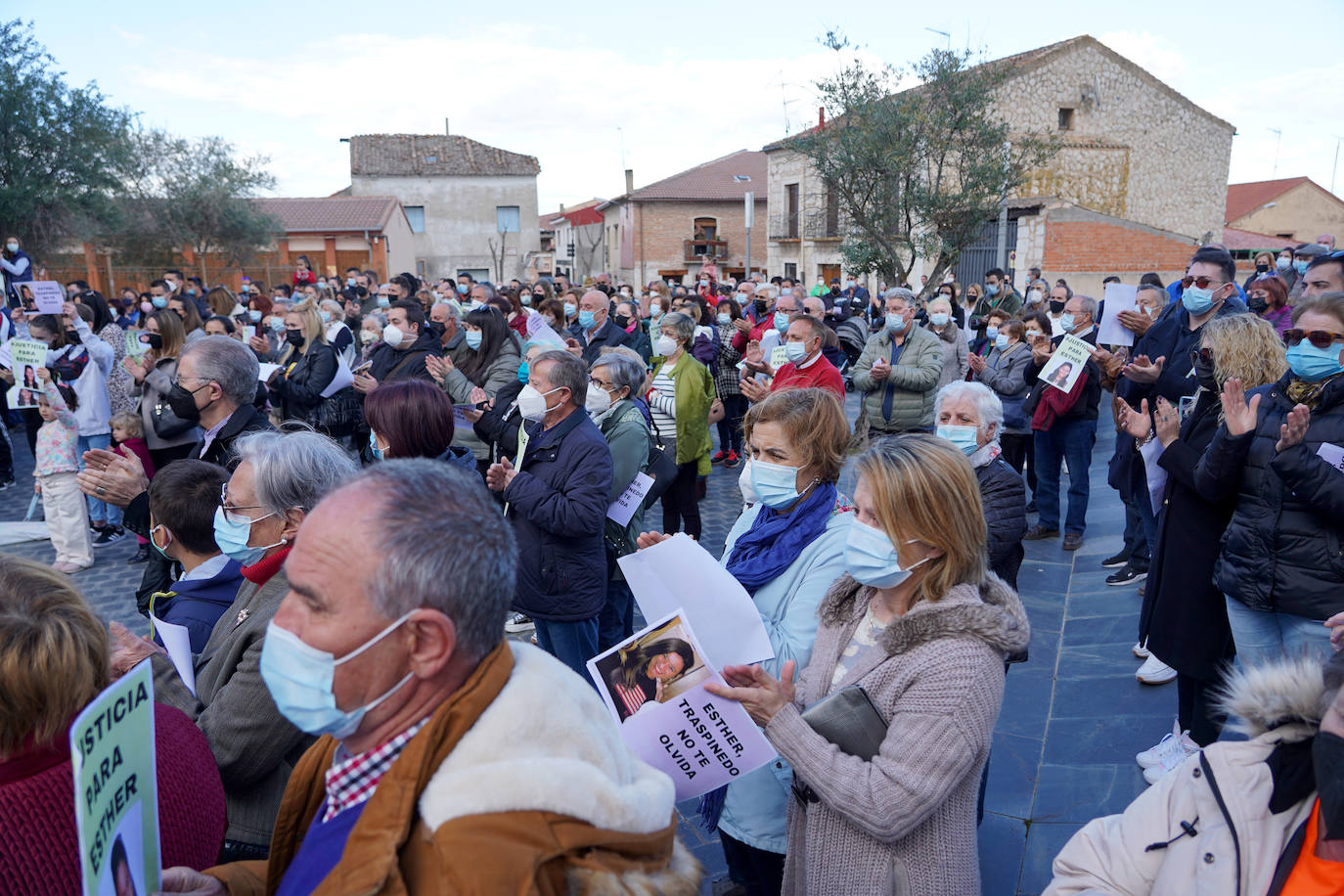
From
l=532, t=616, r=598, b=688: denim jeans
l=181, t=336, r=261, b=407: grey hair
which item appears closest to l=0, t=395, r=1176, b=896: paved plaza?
l=532, t=616, r=598, b=688: denim jeans

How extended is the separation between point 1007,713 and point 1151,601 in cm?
118

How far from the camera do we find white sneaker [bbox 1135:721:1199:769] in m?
4.01

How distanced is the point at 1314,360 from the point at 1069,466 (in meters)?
4.26

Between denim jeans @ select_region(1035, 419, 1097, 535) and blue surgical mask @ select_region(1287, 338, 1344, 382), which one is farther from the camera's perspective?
denim jeans @ select_region(1035, 419, 1097, 535)

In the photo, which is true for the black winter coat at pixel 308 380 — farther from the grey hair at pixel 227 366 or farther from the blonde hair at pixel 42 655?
the blonde hair at pixel 42 655

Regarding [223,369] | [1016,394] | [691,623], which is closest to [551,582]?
[691,623]

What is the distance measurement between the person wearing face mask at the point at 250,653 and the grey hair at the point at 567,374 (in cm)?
152

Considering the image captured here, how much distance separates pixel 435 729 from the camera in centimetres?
133

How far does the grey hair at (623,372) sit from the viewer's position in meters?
5.33

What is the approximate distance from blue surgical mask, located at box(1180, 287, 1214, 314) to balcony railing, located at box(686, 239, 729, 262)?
39.0 m

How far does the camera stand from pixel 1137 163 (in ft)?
92.0

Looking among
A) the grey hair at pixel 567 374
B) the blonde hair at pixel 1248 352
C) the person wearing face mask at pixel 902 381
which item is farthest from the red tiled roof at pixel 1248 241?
the grey hair at pixel 567 374

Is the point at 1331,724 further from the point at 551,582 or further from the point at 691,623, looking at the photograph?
the point at 551,582

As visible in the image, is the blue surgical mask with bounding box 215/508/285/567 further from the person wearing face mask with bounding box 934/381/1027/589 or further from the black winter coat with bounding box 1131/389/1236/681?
the black winter coat with bounding box 1131/389/1236/681
